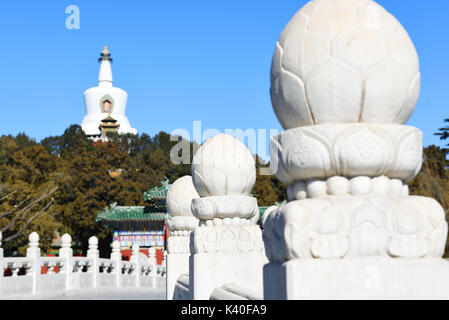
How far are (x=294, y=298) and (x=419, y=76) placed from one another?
1356mm

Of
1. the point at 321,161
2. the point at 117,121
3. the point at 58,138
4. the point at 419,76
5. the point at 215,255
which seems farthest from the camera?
the point at 117,121

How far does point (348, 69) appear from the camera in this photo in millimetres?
2666

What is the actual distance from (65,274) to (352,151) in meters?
14.0

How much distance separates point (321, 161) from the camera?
266 cm

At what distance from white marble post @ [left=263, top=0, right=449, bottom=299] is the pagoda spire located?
70784mm

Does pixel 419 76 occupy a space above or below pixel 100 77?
below

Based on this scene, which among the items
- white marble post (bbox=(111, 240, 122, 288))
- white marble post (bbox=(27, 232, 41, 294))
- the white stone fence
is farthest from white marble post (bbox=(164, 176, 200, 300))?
white marble post (bbox=(111, 240, 122, 288))

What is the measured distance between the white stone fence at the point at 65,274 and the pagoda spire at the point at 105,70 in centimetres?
5482

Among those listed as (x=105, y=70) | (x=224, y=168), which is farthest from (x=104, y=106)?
(x=224, y=168)

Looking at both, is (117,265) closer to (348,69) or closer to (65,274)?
(65,274)

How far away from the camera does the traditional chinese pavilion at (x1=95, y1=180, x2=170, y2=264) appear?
2888 cm
